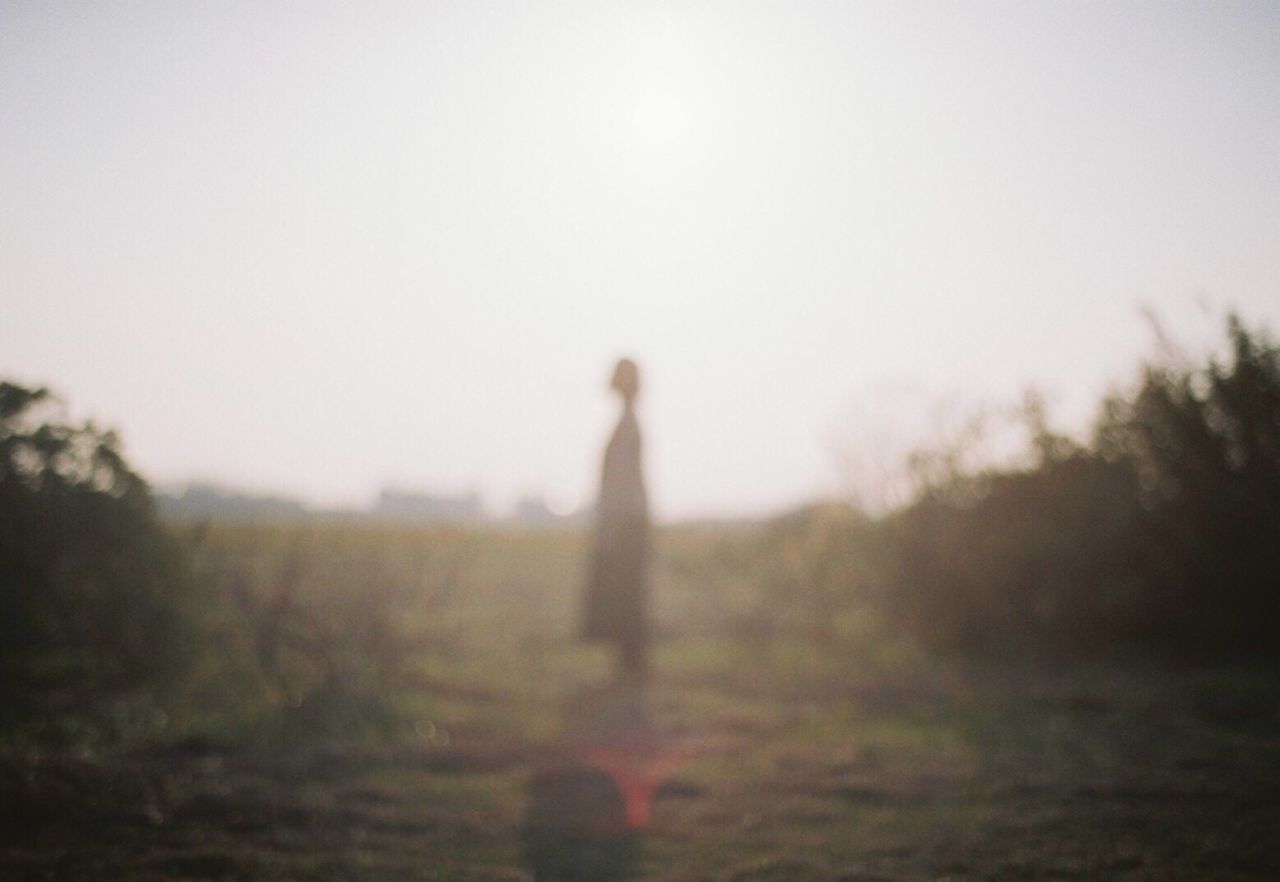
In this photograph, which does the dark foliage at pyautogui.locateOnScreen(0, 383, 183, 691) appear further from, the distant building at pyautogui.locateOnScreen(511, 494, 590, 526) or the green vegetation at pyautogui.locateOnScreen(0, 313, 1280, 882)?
the distant building at pyautogui.locateOnScreen(511, 494, 590, 526)

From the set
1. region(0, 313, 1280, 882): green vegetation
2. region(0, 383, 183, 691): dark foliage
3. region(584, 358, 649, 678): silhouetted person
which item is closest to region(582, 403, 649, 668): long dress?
region(584, 358, 649, 678): silhouetted person

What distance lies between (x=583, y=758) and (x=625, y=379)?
532 centimetres

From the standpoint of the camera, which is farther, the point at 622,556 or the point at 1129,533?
the point at 1129,533

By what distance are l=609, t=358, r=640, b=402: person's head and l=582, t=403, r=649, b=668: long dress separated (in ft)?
1.20

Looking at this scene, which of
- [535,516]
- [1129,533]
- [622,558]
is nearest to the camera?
[622,558]

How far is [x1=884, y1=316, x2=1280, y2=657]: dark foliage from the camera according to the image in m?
13.1

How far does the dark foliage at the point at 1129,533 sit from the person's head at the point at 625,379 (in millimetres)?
5349

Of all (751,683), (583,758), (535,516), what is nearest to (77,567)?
(583,758)

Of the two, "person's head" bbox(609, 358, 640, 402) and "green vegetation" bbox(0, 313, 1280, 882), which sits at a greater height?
"person's head" bbox(609, 358, 640, 402)

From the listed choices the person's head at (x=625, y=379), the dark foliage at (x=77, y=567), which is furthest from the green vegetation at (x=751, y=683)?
the person's head at (x=625, y=379)

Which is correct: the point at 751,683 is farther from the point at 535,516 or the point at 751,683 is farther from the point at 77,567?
the point at 535,516

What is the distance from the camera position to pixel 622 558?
11.8m

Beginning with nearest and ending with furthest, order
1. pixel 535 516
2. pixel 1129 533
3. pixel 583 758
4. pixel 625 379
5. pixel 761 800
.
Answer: pixel 761 800
pixel 583 758
pixel 625 379
pixel 1129 533
pixel 535 516

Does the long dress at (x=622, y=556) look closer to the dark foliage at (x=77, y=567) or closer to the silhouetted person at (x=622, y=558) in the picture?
the silhouetted person at (x=622, y=558)
